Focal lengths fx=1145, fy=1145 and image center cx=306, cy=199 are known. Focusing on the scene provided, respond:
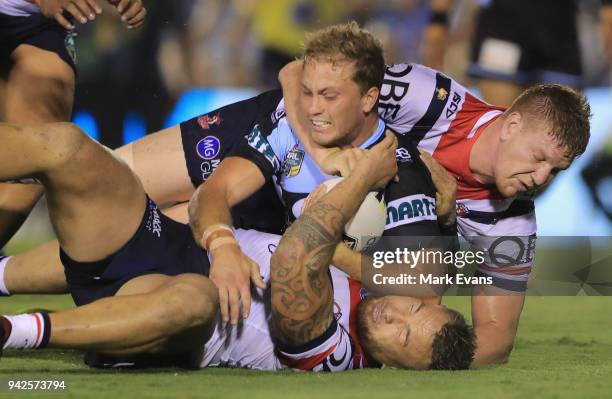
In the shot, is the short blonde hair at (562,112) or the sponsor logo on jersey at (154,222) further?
the short blonde hair at (562,112)

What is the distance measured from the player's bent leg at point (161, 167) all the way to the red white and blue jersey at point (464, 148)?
1134 mm

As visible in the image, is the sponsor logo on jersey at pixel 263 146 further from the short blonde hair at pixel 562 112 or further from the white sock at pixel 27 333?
the white sock at pixel 27 333

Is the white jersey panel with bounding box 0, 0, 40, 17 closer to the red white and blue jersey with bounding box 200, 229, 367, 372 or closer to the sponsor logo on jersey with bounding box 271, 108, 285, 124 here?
the sponsor logo on jersey with bounding box 271, 108, 285, 124

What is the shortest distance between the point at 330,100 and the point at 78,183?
122 cm

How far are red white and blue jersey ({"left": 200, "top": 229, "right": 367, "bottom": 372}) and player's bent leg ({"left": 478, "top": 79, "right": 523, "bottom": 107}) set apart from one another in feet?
15.3

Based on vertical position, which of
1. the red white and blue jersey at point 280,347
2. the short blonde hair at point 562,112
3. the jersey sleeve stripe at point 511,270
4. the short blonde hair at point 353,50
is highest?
the short blonde hair at point 353,50

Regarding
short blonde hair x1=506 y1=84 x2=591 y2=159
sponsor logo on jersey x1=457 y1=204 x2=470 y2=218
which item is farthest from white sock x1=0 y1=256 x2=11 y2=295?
short blonde hair x1=506 y1=84 x2=591 y2=159

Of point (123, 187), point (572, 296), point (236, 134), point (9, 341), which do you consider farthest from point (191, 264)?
point (572, 296)

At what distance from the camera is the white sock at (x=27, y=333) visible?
14.2 ft

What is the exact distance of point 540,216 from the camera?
9.77m

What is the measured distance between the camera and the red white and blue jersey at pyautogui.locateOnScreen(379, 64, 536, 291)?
19.5 ft

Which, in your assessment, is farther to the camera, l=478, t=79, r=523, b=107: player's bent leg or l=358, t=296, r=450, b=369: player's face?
l=478, t=79, r=523, b=107: player's bent leg

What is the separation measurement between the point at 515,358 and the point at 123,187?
2.14 metres

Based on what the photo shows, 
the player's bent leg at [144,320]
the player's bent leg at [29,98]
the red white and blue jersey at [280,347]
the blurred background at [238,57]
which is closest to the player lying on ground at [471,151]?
the player's bent leg at [29,98]
